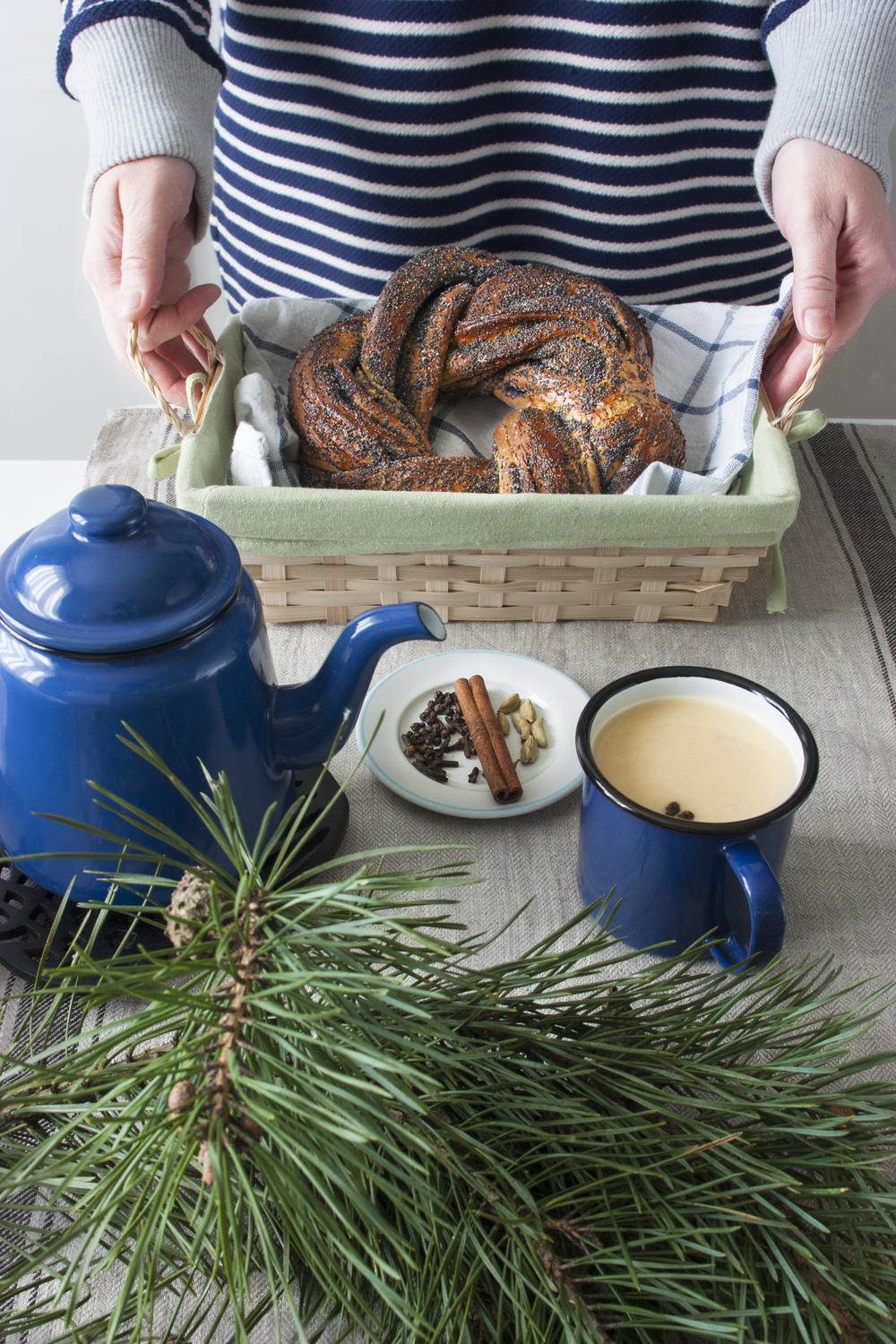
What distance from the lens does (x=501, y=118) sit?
0.80 m

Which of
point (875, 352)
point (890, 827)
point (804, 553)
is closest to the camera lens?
point (890, 827)

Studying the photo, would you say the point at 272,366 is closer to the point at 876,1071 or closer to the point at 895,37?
the point at 895,37

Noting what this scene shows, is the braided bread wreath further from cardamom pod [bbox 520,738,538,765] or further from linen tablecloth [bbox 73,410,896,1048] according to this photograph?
cardamom pod [bbox 520,738,538,765]

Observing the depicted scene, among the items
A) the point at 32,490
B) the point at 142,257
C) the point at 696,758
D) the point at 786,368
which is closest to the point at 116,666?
the point at 696,758

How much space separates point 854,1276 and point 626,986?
0.08m

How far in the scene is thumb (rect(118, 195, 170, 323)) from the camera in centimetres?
57

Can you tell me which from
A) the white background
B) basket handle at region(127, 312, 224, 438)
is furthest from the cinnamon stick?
the white background

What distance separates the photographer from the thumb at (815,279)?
0.59 metres

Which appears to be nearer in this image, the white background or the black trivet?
the black trivet

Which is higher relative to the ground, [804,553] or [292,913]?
[292,913]

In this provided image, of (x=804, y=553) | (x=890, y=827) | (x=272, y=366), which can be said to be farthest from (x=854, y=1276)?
(x=272, y=366)

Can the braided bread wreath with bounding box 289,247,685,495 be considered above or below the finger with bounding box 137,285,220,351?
below

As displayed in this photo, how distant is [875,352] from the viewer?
4.38 ft

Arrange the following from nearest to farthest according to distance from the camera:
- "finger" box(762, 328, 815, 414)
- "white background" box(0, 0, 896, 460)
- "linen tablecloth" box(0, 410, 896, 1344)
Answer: "linen tablecloth" box(0, 410, 896, 1344)
"finger" box(762, 328, 815, 414)
"white background" box(0, 0, 896, 460)
